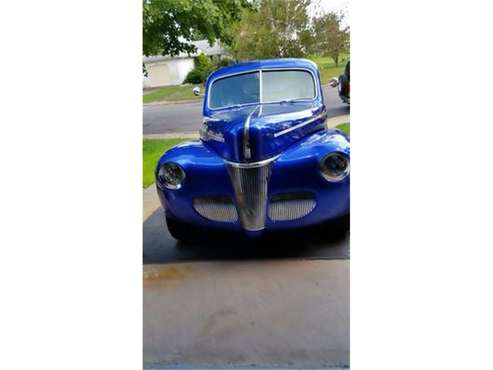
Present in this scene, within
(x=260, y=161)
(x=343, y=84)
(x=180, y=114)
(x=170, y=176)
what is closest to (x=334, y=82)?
(x=343, y=84)

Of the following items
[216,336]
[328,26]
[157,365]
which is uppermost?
[328,26]

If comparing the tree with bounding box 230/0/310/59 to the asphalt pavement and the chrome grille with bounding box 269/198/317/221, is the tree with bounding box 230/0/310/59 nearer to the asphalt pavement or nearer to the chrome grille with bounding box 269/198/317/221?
the asphalt pavement

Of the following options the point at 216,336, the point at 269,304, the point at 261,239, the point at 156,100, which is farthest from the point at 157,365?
the point at 156,100

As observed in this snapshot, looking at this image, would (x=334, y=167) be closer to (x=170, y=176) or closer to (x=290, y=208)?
(x=290, y=208)

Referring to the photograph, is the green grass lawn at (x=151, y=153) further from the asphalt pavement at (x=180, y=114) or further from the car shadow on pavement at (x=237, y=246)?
the car shadow on pavement at (x=237, y=246)

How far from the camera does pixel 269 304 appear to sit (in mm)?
1960

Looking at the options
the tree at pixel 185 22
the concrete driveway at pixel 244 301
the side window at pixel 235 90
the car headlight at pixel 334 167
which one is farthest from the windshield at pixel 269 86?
the concrete driveway at pixel 244 301

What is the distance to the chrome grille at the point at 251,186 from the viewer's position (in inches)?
76.5

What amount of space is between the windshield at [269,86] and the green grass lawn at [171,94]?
178 mm

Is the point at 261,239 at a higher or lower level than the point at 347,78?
lower

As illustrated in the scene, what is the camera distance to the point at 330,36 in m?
1.91

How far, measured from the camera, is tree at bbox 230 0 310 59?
196 centimetres

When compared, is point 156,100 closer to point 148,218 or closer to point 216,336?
point 148,218

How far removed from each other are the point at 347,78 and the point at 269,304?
126 centimetres
